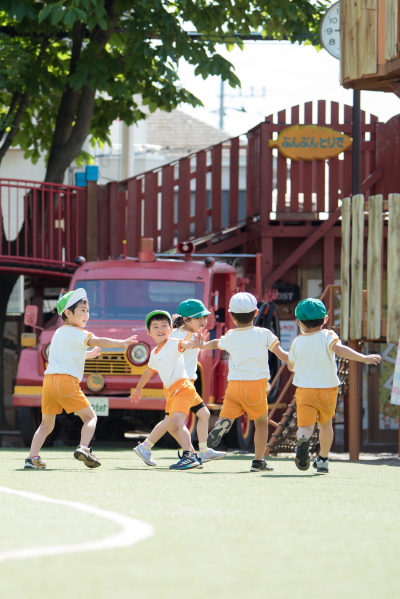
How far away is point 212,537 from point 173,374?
442 centimetres

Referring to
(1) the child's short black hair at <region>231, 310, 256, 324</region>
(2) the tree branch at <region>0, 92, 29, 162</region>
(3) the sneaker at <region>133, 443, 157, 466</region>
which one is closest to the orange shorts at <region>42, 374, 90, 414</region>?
(3) the sneaker at <region>133, 443, 157, 466</region>

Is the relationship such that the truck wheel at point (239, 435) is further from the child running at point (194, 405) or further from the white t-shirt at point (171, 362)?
the white t-shirt at point (171, 362)

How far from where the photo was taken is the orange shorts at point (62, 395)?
875 cm

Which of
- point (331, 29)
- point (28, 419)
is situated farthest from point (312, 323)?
point (331, 29)

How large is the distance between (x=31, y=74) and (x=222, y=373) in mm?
5946

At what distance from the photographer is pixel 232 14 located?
17062 millimetres

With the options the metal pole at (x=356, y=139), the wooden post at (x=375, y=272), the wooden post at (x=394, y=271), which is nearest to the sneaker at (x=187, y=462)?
the wooden post at (x=394, y=271)

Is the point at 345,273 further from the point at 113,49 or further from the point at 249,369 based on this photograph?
the point at 113,49

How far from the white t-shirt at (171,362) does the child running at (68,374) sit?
0.38 meters

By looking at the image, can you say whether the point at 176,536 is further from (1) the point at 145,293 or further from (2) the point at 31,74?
(2) the point at 31,74

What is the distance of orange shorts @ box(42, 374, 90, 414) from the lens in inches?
344

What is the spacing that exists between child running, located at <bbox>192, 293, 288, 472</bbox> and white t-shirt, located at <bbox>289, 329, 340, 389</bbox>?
13cm

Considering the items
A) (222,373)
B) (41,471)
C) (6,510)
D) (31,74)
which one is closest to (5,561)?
(6,510)

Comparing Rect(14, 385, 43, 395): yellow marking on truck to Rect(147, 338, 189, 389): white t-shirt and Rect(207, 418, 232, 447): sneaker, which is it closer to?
Rect(147, 338, 189, 389): white t-shirt
